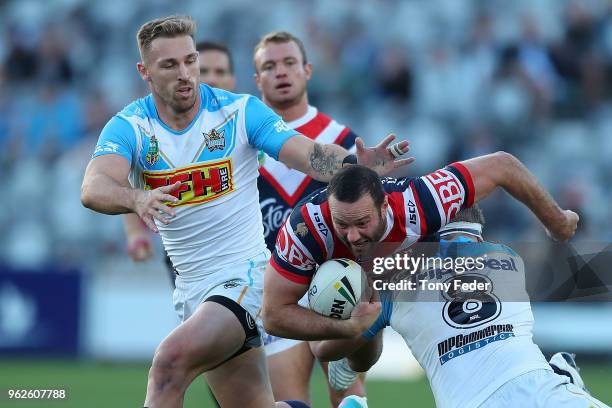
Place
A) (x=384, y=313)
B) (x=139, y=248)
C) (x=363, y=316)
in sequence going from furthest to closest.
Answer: (x=139, y=248)
(x=384, y=313)
(x=363, y=316)

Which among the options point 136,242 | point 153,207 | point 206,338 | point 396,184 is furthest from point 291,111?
point 153,207

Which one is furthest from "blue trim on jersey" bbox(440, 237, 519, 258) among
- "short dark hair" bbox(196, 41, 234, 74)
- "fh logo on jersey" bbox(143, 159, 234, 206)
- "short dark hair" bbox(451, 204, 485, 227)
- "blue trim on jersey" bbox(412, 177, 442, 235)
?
"short dark hair" bbox(196, 41, 234, 74)

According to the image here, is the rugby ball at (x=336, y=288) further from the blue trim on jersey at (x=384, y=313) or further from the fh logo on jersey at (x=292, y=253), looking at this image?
the blue trim on jersey at (x=384, y=313)

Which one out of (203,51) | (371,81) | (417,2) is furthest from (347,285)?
(417,2)

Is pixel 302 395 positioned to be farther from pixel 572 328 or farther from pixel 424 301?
pixel 572 328

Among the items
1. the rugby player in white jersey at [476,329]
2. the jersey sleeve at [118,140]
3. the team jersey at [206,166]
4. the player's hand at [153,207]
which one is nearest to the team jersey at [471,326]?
the rugby player in white jersey at [476,329]

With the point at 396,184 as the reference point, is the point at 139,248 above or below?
below

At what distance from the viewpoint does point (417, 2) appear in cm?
1747

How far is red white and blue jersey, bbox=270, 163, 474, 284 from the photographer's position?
6.38 m

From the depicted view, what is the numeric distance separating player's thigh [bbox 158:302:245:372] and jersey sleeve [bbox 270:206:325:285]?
452mm

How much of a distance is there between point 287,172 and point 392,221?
2247 millimetres

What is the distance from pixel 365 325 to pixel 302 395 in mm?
1962

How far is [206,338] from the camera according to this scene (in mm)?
6426

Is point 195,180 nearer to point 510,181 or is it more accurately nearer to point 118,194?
point 118,194
